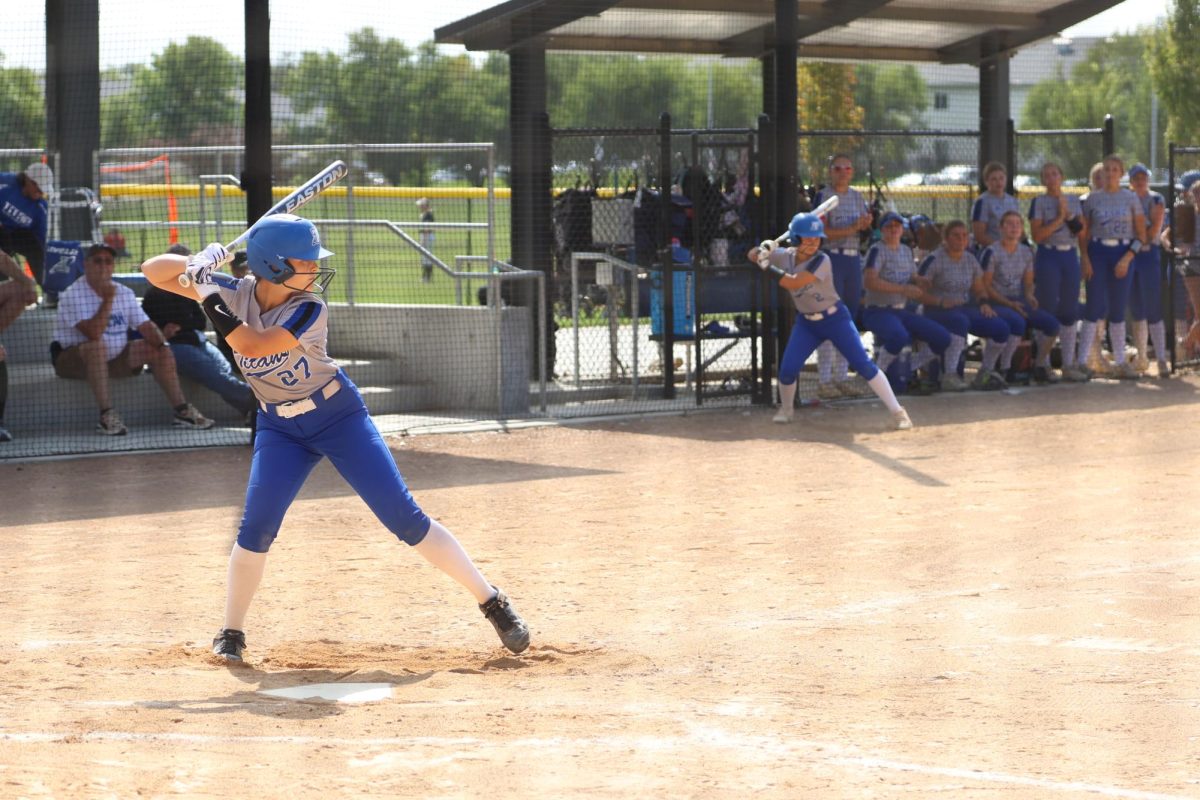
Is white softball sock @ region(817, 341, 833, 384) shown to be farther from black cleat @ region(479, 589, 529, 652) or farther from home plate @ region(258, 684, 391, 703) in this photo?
home plate @ region(258, 684, 391, 703)

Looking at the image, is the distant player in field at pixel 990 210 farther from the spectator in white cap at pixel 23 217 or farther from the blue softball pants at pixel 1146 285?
the spectator in white cap at pixel 23 217

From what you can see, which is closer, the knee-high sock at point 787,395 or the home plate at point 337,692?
the home plate at point 337,692

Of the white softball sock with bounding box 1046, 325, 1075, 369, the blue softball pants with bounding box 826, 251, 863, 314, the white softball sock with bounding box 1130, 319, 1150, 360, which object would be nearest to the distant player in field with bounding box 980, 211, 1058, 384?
the white softball sock with bounding box 1046, 325, 1075, 369

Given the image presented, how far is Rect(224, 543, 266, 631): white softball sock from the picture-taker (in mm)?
5516

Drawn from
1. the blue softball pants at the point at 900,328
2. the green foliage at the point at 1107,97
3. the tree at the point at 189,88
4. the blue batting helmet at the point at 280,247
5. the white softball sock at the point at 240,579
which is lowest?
Answer: the white softball sock at the point at 240,579

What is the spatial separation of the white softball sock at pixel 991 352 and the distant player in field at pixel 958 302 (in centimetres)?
13

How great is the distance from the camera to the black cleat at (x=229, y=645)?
550 cm

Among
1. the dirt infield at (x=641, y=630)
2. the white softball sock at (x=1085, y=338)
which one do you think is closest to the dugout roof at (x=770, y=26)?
the white softball sock at (x=1085, y=338)

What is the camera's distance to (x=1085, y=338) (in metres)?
14.4

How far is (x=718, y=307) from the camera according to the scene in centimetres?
1278

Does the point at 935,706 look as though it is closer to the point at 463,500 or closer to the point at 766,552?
the point at 766,552

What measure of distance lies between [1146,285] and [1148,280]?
7 cm

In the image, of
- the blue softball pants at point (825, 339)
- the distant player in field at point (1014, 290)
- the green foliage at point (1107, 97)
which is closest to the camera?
the blue softball pants at point (825, 339)

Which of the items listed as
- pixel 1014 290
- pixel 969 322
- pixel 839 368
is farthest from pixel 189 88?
pixel 1014 290
